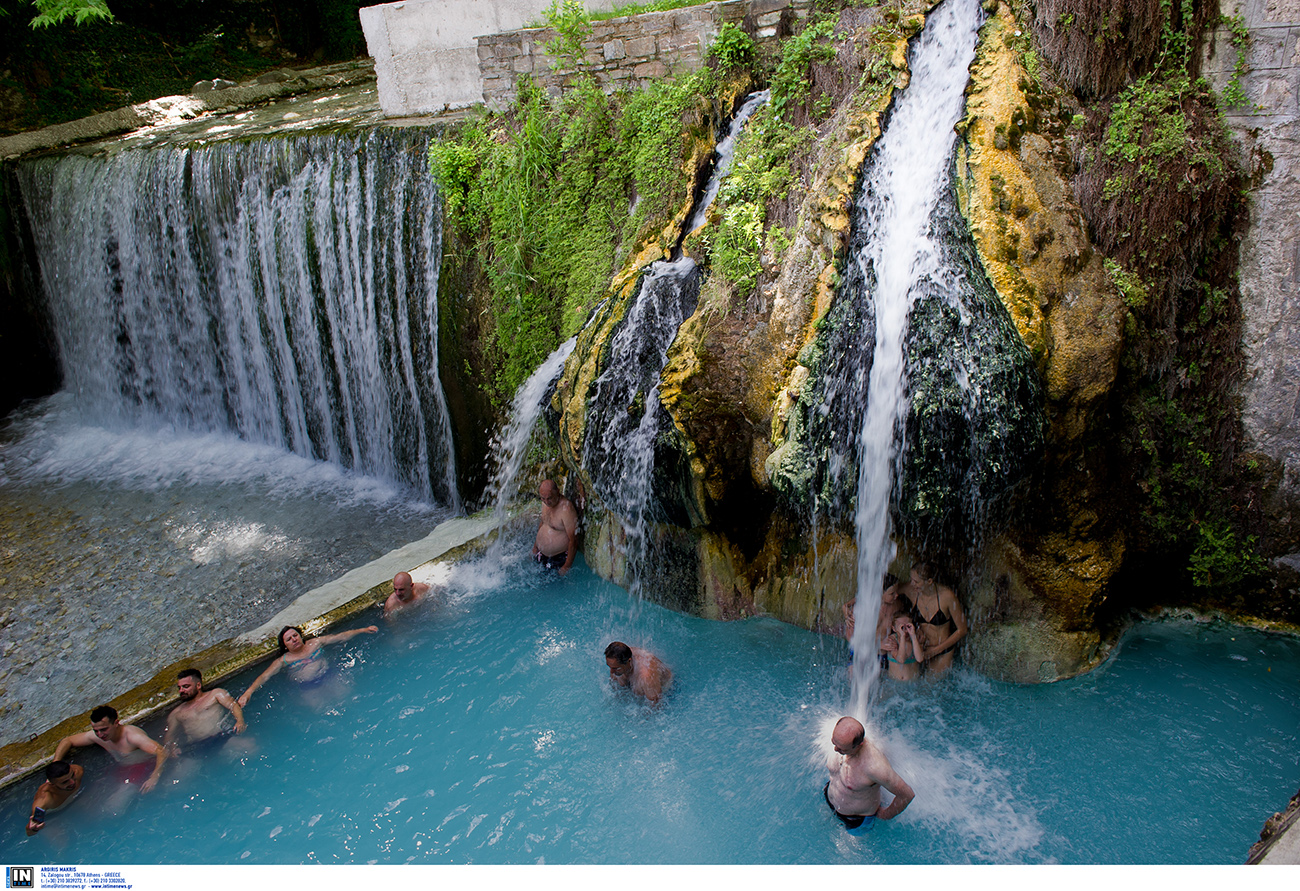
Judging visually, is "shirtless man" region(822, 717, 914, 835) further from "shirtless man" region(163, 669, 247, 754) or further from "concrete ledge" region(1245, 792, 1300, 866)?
"shirtless man" region(163, 669, 247, 754)

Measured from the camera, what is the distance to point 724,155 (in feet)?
20.4

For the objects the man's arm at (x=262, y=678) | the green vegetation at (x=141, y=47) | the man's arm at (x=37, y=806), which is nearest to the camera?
the man's arm at (x=37, y=806)

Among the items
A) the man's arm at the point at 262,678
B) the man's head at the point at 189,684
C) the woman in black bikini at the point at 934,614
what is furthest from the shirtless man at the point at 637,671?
the man's head at the point at 189,684

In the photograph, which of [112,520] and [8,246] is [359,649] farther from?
[8,246]

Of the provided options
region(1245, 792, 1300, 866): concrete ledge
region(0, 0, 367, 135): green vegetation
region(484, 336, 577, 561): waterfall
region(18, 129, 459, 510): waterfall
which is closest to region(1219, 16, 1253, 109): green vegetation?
region(1245, 792, 1300, 866): concrete ledge

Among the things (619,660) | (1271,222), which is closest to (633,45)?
(1271,222)

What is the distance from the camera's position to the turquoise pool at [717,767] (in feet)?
12.3

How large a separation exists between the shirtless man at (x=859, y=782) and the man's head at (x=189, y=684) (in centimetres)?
380

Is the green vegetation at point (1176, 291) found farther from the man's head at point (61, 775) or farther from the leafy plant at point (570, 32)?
the man's head at point (61, 775)

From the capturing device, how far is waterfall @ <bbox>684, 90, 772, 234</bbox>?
19.7 feet

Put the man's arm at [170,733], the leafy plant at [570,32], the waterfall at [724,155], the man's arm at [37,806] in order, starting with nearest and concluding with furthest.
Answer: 1. the man's arm at [37,806]
2. the man's arm at [170,733]
3. the waterfall at [724,155]
4. the leafy plant at [570,32]

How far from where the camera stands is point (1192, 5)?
4371 millimetres

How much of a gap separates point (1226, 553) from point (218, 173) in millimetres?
9831

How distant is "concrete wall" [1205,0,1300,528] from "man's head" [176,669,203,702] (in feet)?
21.8
